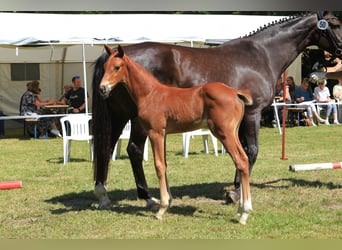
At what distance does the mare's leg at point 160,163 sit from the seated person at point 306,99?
11.7m

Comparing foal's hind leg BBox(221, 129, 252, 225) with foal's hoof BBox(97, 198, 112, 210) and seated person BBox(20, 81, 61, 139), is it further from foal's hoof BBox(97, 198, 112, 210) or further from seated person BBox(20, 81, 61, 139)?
seated person BBox(20, 81, 61, 139)

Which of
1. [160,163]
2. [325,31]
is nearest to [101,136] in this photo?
[160,163]

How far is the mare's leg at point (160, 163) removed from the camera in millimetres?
5394

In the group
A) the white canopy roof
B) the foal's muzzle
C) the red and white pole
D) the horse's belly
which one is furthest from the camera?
the white canopy roof

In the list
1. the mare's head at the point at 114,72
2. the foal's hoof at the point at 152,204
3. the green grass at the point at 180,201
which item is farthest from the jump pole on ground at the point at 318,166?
the mare's head at the point at 114,72

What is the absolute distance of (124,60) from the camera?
543 cm

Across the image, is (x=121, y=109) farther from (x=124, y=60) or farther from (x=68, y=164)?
(x=68, y=164)

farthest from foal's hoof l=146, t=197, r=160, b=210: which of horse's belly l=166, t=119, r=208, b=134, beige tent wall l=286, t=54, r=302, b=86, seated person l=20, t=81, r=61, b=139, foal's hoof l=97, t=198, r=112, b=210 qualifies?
beige tent wall l=286, t=54, r=302, b=86

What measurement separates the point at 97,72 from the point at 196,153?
5451mm

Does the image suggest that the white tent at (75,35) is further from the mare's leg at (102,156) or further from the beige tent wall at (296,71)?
the mare's leg at (102,156)

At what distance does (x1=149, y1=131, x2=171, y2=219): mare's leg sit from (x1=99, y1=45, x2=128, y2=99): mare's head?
2.07 ft

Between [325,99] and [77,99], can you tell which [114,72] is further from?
[325,99]

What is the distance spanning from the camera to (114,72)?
5320 mm

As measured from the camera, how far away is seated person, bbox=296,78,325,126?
17234 millimetres
